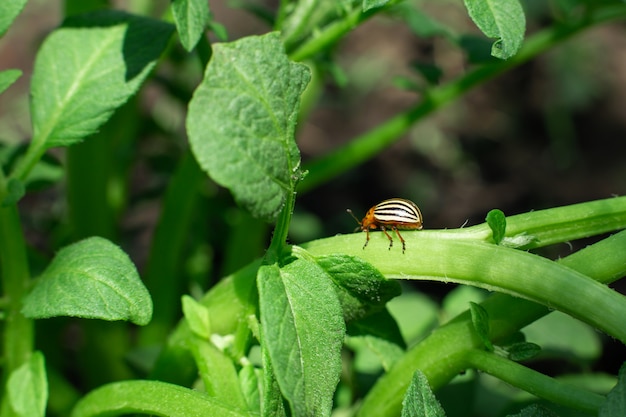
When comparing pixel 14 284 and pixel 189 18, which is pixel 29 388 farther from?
pixel 189 18

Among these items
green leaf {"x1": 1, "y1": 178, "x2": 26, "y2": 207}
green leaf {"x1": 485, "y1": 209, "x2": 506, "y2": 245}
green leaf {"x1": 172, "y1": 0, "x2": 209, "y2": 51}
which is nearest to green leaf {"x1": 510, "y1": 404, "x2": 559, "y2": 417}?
green leaf {"x1": 485, "y1": 209, "x2": 506, "y2": 245}

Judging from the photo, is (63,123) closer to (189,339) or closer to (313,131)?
(189,339)

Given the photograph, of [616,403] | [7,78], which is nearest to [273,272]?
[616,403]

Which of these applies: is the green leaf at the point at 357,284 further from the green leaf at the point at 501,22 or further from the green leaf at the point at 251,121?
the green leaf at the point at 501,22

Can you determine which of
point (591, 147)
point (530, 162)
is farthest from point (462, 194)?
point (591, 147)

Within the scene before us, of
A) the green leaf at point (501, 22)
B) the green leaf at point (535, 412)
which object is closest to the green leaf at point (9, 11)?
the green leaf at point (501, 22)

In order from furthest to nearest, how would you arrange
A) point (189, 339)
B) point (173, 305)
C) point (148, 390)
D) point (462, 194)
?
point (462, 194) < point (173, 305) < point (189, 339) < point (148, 390)

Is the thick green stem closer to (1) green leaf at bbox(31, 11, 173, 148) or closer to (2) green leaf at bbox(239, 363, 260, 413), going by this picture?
(2) green leaf at bbox(239, 363, 260, 413)
